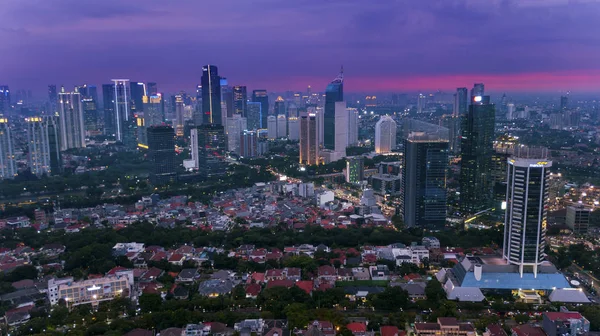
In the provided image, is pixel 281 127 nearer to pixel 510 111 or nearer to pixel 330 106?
pixel 330 106

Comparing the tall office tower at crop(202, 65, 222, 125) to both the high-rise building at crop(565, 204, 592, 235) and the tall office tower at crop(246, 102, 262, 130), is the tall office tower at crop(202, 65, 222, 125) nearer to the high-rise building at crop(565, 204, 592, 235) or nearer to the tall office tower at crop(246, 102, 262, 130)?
the tall office tower at crop(246, 102, 262, 130)

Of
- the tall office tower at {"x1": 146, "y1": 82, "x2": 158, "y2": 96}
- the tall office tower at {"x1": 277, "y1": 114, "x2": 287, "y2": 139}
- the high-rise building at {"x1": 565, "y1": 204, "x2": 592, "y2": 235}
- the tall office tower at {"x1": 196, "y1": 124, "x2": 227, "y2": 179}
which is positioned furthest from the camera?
the tall office tower at {"x1": 146, "y1": 82, "x2": 158, "y2": 96}

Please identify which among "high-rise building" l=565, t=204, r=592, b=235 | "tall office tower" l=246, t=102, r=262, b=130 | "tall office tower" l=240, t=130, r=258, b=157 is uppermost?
"tall office tower" l=246, t=102, r=262, b=130

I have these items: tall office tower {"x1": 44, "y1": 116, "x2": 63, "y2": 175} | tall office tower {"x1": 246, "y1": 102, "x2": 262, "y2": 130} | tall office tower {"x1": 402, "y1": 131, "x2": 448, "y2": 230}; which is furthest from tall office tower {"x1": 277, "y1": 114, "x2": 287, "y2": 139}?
tall office tower {"x1": 402, "y1": 131, "x2": 448, "y2": 230}

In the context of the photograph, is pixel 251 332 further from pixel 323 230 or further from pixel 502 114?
pixel 502 114

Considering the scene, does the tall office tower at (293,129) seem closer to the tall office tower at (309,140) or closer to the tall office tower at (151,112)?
the tall office tower at (151,112)

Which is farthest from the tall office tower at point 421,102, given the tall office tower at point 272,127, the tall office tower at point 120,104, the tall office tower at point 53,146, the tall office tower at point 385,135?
the tall office tower at point 53,146
